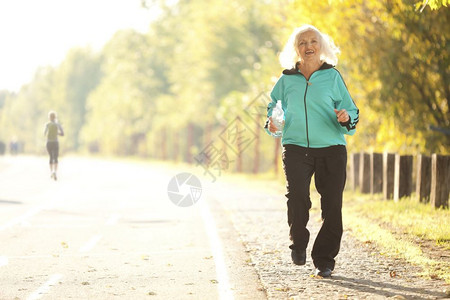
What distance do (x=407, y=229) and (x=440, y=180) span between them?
2.26m

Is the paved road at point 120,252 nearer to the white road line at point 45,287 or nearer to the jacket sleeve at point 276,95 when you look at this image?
the white road line at point 45,287

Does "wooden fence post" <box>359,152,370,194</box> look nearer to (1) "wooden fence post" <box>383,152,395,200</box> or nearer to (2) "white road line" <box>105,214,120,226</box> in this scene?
(1) "wooden fence post" <box>383,152,395,200</box>

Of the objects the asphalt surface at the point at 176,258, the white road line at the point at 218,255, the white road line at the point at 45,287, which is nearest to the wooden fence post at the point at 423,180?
the asphalt surface at the point at 176,258

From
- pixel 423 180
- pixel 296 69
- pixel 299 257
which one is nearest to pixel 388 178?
pixel 423 180

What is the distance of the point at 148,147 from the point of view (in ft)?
191

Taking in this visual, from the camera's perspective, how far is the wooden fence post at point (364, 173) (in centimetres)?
1677

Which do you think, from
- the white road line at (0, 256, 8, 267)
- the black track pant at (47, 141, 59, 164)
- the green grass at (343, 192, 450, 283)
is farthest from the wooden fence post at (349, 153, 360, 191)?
the white road line at (0, 256, 8, 267)

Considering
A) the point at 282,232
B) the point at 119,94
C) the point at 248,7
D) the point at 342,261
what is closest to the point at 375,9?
the point at 282,232

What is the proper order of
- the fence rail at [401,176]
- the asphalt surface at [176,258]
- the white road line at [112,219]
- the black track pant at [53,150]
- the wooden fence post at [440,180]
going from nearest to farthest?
the asphalt surface at [176,258] → the black track pant at [53,150] → the wooden fence post at [440,180] → the fence rail at [401,176] → the white road line at [112,219]

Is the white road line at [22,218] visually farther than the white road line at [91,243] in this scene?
Yes

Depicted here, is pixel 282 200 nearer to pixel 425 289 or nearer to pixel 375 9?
pixel 375 9

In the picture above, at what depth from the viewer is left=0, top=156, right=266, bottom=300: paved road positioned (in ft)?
23.0

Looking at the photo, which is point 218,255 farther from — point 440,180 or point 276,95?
point 440,180

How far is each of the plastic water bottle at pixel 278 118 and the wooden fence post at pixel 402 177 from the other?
25.3 ft
